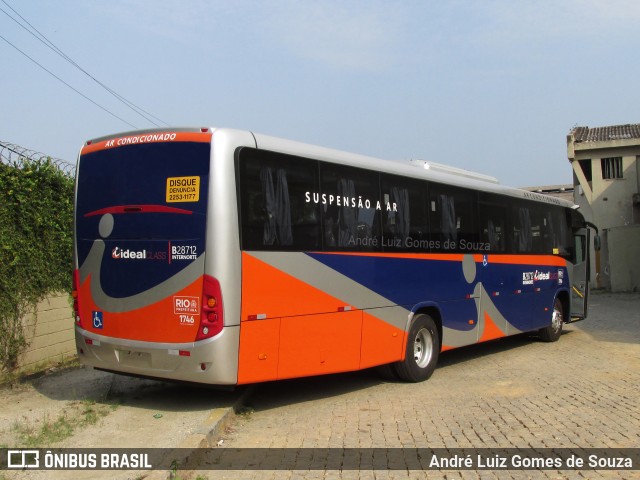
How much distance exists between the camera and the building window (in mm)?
29916

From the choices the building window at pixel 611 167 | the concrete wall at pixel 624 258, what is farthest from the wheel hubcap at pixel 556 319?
the building window at pixel 611 167

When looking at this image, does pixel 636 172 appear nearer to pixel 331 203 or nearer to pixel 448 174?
pixel 448 174

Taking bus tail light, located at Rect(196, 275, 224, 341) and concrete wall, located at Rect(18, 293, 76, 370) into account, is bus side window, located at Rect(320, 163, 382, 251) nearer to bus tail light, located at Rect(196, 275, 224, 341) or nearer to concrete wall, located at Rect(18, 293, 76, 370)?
bus tail light, located at Rect(196, 275, 224, 341)

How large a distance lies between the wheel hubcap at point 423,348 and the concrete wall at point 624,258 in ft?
72.3

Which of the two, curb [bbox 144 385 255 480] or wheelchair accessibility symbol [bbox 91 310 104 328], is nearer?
curb [bbox 144 385 255 480]

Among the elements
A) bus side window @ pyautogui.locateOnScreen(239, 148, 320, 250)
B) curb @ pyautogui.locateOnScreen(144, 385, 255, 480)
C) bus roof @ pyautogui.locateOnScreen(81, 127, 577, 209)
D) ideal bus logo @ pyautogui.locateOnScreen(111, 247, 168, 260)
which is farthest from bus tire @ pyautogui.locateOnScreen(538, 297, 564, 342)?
ideal bus logo @ pyautogui.locateOnScreen(111, 247, 168, 260)

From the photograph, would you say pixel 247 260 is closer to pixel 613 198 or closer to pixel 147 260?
pixel 147 260

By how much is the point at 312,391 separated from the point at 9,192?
4.89m

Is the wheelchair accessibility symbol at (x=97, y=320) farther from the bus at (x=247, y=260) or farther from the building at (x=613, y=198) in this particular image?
the building at (x=613, y=198)

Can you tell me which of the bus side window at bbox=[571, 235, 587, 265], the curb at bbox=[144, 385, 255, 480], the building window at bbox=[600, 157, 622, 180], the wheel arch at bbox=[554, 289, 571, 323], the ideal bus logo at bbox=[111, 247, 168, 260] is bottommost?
the curb at bbox=[144, 385, 255, 480]

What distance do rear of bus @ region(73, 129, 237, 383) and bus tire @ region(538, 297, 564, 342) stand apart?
30.2 ft

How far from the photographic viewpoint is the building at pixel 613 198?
92.1 ft

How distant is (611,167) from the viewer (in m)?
30.1

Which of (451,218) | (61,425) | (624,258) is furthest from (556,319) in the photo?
(624,258)
